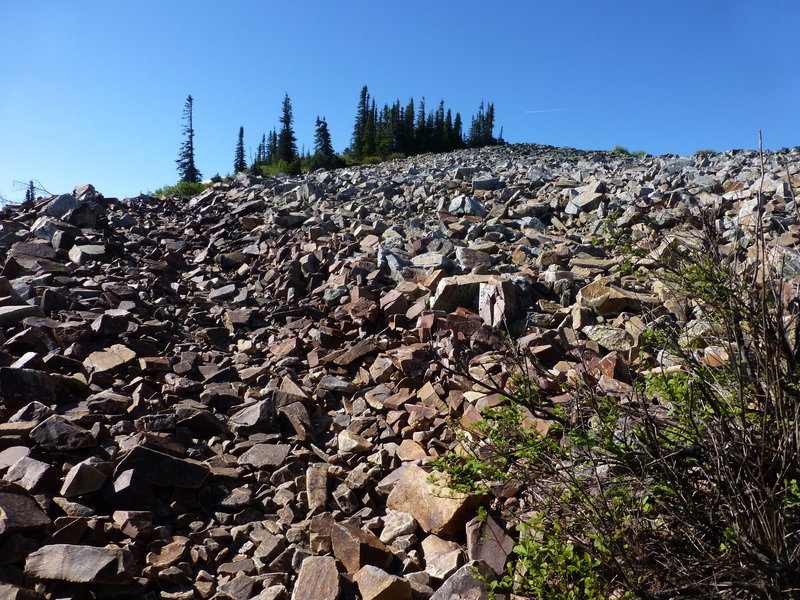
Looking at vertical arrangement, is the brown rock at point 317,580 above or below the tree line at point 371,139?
below

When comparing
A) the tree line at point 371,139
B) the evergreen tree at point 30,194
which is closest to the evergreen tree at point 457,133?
the tree line at point 371,139

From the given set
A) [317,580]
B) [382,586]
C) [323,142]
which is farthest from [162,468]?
[323,142]

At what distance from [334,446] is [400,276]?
9.62ft

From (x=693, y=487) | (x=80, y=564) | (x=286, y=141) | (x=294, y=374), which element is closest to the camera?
(x=693, y=487)

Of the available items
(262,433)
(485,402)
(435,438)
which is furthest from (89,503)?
(485,402)

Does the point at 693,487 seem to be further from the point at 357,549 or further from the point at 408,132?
the point at 408,132

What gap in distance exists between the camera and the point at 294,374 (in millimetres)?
5688

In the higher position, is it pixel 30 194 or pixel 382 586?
pixel 30 194

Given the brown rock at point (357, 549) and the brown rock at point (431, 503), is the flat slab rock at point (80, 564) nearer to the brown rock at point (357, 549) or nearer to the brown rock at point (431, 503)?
the brown rock at point (357, 549)

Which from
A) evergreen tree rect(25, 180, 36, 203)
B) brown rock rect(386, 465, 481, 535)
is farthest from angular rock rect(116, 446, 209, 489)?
evergreen tree rect(25, 180, 36, 203)

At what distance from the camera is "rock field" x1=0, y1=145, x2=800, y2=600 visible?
3295 mm

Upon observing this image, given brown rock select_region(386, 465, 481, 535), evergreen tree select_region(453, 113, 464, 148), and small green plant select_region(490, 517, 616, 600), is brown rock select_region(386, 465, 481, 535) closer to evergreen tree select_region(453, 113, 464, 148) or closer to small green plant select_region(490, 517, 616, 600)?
small green plant select_region(490, 517, 616, 600)

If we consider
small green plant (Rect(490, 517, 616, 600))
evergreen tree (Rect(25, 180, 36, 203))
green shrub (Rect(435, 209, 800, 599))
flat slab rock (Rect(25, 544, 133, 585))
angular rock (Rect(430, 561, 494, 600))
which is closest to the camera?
green shrub (Rect(435, 209, 800, 599))

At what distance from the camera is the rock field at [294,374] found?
3295mm
